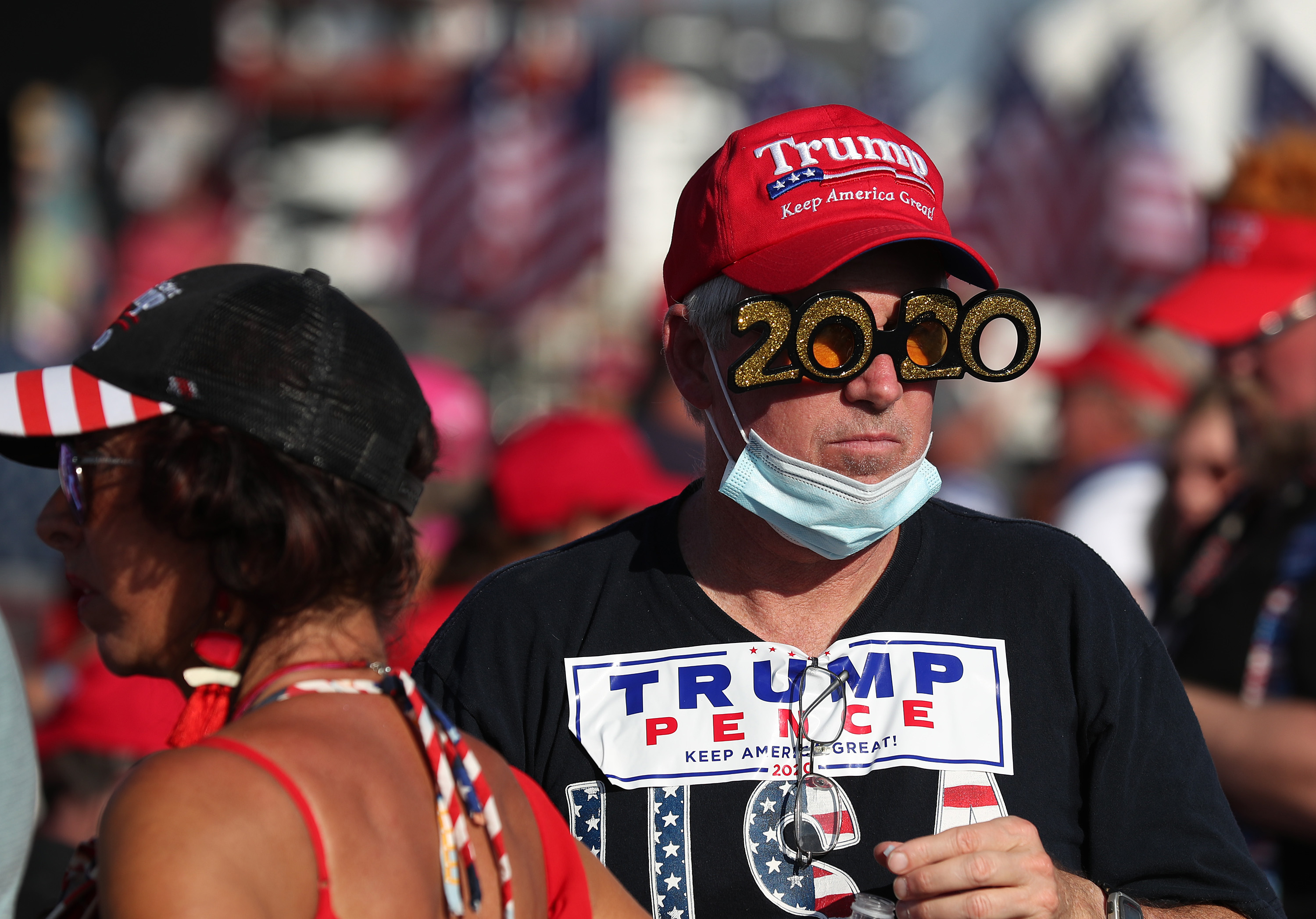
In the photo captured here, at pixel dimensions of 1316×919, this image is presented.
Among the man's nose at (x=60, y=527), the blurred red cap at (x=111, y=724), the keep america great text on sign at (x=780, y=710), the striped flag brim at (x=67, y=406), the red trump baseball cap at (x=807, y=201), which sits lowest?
the blurred red cap at (x=111, y=724)

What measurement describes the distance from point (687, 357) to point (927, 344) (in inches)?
19.4

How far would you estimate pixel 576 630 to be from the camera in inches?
91.6

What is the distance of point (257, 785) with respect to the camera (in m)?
1.44

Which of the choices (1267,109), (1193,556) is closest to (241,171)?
(1267,109)

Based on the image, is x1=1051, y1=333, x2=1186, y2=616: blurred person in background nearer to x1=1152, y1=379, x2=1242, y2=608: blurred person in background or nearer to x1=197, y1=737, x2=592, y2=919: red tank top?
x1=1152, y1=379, x2=1242, y2=608: blurred person in background

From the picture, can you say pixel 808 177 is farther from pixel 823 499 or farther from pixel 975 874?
pixel 975 874

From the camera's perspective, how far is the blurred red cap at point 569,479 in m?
4.29

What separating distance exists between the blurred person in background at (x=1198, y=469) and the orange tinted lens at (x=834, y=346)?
8.64 feet

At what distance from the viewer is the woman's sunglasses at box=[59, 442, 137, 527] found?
1.73 metres

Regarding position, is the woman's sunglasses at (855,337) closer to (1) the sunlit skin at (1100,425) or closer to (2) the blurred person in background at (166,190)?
(1) the sunlit skin at (1100,425)

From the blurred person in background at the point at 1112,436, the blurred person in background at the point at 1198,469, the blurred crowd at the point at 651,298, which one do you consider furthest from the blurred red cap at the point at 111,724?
the blurred person in background at the point at 1112,436

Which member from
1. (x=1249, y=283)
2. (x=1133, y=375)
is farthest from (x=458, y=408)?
(x=1249, y=283)

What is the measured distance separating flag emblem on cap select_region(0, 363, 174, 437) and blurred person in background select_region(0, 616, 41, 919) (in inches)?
11.1

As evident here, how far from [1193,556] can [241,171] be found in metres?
23.8
